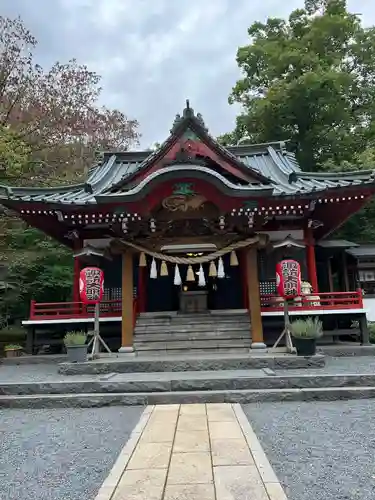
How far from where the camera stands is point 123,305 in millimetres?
9133

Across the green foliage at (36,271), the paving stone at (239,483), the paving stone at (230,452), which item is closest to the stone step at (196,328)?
the paving stone at (230,452)

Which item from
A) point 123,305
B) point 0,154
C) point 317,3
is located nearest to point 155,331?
point 123,305

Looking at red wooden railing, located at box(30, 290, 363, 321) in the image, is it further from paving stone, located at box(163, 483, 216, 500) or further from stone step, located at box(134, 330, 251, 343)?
paving stone, located at box(163, 483, 216, 500)

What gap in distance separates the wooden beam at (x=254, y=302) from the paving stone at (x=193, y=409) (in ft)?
10.8

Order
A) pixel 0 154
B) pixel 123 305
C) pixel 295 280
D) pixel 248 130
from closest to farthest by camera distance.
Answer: pixel 295 280 → pixel 123 305 → pixel 0 154 → pixel 248 130

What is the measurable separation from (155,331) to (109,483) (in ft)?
20.9

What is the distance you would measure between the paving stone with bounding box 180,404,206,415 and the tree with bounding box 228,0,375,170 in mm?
17658

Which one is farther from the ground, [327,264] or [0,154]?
[0,154]

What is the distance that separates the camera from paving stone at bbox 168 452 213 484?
9.87 feet

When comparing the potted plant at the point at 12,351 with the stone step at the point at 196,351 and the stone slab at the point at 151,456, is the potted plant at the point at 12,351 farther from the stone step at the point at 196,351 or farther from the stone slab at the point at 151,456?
the stone slab at the point at 151,456

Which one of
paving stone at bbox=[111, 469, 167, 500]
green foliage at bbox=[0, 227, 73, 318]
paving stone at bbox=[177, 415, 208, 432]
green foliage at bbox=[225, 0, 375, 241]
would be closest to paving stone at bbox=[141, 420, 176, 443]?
paving stone at bbox=[177, 415, 208, 432]

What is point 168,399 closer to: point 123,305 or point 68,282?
point 123,305

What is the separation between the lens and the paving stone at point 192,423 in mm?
4418

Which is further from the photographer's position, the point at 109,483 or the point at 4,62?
the point at 4,62
